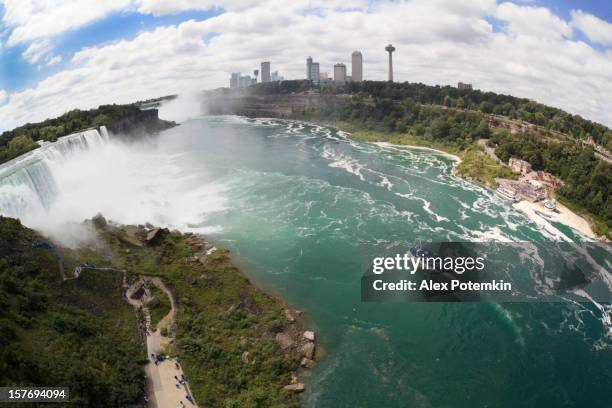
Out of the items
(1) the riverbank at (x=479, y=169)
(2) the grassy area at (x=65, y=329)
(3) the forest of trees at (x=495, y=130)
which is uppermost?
(2) the grassy area at (x=65, y=329)

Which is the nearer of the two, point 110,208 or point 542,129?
point 110,208

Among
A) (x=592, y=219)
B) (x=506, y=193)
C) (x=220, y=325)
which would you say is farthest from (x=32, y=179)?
(x=592, y=219)

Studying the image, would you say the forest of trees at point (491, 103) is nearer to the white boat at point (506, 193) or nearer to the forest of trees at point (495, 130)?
the forest of trees at point (495, 130)

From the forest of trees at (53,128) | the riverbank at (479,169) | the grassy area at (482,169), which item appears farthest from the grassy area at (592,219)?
the forest of trees at (53,128)

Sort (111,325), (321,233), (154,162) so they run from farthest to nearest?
1. (154,162)
2. (321,233)
3. (111,325)

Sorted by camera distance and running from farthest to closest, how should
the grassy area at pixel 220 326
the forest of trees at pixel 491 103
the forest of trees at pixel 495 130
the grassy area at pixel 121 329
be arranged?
the forest of trees at pixel 491 103 < the forest of trees at pixel 495 130 < the grassy area at pixel 220 326 < the grassy area at pixel 121 329

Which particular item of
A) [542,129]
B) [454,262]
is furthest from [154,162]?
[542,129]

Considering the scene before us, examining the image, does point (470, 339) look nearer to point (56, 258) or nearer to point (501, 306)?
point (501, 306)
